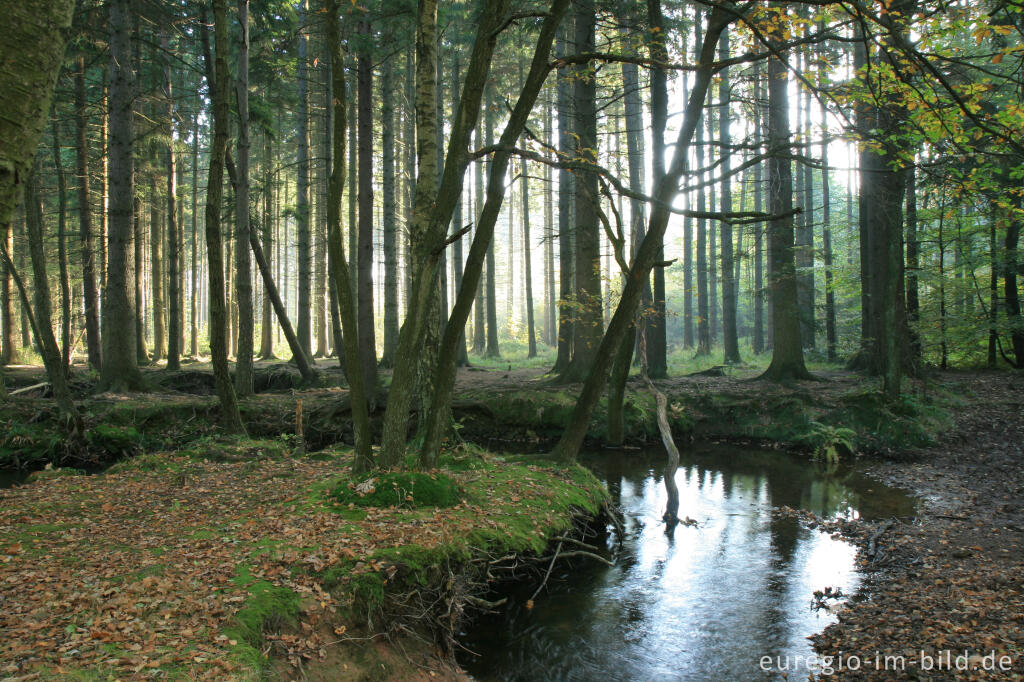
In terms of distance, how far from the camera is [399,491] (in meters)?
6.21

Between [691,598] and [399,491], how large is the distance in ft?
10.9

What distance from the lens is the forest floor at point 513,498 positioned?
4230mm

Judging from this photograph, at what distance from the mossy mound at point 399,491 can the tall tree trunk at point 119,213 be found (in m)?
9.79

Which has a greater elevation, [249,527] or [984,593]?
[249,527]

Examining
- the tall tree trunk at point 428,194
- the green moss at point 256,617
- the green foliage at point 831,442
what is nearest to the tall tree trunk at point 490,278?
the green foliage at point 831,442

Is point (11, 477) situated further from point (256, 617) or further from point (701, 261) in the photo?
point (701, 261)

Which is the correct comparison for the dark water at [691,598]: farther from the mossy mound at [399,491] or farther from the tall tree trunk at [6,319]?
the tall tree trunk at [6,319]

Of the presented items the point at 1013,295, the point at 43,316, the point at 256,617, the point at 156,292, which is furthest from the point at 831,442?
the point at 156,292

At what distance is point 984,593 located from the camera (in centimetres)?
520

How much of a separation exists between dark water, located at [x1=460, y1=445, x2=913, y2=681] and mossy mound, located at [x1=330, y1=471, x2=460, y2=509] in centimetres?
131

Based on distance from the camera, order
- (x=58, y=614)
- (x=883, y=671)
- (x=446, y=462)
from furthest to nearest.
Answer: (x=446, y=462) → (x=883, y=671) → (x=58, y=614)

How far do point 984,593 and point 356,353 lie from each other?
6.24 meters

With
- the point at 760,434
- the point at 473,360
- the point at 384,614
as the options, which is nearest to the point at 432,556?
the point at 384,614

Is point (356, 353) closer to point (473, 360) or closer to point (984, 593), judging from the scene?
point (984, 593)
